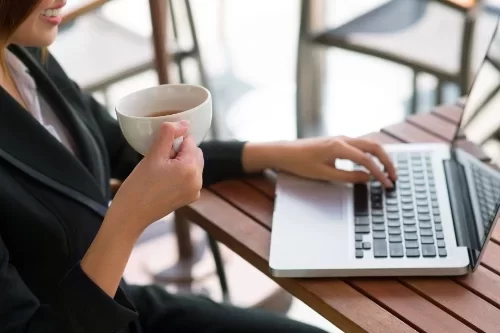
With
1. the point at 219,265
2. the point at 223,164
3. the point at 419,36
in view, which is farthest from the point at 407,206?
the point at 419,36

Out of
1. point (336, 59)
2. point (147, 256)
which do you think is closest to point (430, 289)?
point (147, 256)

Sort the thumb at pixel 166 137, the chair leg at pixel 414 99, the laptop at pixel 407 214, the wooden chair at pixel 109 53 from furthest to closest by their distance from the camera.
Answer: the chair leg at pixel 414 99
the wooden chair at pixel 109 53
the laptop at pixel 407 214
the thumb at pixel 166 137

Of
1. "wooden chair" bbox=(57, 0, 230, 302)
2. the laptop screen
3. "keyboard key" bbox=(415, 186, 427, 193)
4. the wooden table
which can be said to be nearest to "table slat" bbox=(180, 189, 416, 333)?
the wooden table

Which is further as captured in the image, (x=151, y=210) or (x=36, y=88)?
(x=36, y=88)

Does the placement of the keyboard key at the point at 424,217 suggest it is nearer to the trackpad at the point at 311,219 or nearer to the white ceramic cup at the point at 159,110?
the trackpad at the point at 311,219

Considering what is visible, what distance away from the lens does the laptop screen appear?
95 cm

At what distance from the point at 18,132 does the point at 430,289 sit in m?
0.52

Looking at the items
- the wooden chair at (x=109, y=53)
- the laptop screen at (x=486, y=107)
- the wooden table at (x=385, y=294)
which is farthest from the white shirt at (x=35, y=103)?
the wooden chair at (x=109, y=53)

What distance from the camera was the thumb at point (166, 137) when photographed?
68cm

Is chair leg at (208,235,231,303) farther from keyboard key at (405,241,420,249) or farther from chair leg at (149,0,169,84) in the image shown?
keyboard key at (405,241,420,249)

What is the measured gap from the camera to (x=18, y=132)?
82cm

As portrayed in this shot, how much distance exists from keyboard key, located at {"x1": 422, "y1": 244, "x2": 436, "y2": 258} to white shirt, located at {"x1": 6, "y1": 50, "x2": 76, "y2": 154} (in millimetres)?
467

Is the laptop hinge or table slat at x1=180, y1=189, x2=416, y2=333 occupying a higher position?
the laptop hinge

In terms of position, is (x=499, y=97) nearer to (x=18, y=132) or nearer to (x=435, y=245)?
(x=435, y=245)
